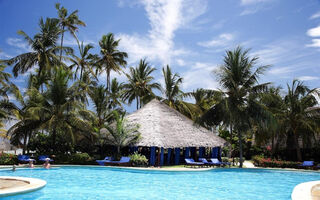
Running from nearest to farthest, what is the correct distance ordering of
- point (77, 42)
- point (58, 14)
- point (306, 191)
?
point (306, 191) → point (58, 14) → point (77, 42)

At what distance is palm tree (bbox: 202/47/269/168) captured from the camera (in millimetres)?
17938

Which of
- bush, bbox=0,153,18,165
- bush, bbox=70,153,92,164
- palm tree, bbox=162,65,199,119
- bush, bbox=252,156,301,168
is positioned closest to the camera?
bush, bbox=0,153,18,165

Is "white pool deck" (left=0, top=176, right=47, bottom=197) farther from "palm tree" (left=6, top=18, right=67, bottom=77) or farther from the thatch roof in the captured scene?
"palm tree" (left=6, top=18, right=67, bottom=77)

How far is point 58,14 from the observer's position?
27.3 m

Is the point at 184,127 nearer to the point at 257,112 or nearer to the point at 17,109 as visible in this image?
the point at 257,112

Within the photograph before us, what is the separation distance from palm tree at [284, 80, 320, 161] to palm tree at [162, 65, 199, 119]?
32.1 feet

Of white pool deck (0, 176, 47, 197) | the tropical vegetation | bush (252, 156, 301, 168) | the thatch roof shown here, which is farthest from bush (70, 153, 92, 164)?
bush (252, 156, 301, 168)

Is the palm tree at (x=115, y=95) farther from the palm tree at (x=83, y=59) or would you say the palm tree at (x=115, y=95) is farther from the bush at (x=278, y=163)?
the bush at (x=278, y=163)

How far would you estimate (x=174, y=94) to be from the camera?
28219 millimetres

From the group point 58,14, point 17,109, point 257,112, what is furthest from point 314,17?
point 58,14

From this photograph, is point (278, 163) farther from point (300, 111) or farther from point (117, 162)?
point (117, 162)

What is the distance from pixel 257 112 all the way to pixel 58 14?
20527 mm

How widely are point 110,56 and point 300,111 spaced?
63.5 feet

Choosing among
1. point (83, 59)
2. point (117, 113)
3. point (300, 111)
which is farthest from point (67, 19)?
point (300, 111)
